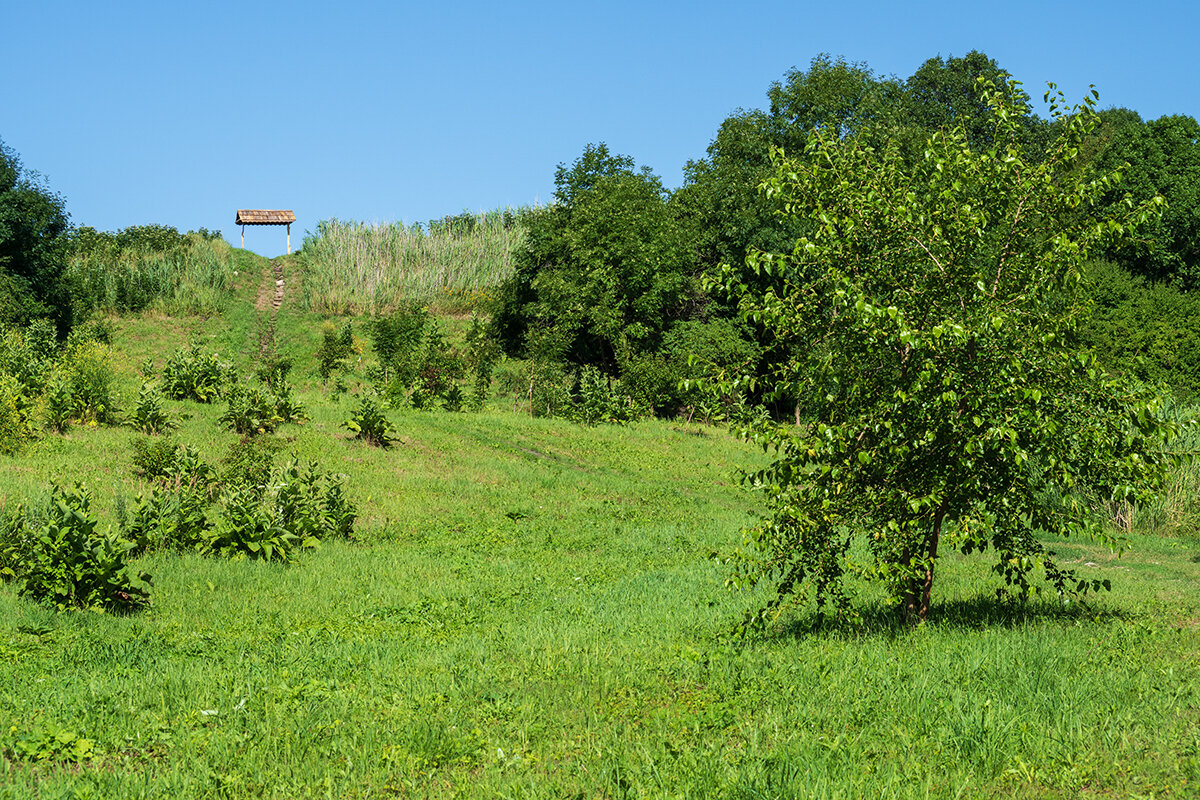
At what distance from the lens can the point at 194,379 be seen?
23.4 meters

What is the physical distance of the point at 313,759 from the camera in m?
5.83

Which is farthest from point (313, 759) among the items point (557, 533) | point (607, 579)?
point (557, 533)

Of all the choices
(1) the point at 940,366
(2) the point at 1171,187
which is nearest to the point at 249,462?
(1) the point at 940,366

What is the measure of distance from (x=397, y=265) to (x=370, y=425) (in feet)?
97.8

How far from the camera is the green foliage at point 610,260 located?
37.8 metres

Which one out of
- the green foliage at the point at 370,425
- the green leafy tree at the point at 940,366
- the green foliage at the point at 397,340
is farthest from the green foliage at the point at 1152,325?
the green leafy tree at the point at 940,366

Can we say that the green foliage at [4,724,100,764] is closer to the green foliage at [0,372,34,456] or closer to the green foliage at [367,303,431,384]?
the green foliage at [0,372,34,456]

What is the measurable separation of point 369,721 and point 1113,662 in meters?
5.67

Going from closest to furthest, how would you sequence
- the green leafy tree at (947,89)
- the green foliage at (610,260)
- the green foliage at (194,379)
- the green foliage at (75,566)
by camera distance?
1. the green foliage at (75,566)
2. the green foliage at (194,379)
3. the green foliage at (610,260)
4. the green leafy tree at (947,89)

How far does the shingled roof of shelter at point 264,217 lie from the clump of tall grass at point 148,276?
11.4 m

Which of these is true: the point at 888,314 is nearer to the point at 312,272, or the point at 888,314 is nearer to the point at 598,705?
the point at 598,705

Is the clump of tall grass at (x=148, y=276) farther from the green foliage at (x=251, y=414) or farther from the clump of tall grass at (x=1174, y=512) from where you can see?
the clump of tall grass at (x=1174, y=512)

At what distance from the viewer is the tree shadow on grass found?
29.1 feet

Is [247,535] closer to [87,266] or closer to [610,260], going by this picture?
[610,260]
